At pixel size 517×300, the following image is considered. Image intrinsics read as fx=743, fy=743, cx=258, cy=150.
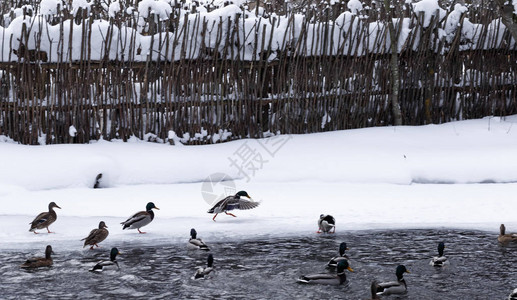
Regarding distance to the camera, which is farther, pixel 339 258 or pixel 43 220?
pixel 43 220

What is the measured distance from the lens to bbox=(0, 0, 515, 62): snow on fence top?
1339cm

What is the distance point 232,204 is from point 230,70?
3.81m

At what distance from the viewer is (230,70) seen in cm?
1414

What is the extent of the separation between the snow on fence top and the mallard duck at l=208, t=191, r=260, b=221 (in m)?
3.71

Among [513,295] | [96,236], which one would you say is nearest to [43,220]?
[96,236]

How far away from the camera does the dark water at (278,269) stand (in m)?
7.67

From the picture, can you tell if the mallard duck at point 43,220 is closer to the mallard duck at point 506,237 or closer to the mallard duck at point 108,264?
the mallard duck at point 108,264

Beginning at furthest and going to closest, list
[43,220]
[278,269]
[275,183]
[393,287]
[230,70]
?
[230,70]
[275,183]
[43,220]
[278,269]
[393,287]

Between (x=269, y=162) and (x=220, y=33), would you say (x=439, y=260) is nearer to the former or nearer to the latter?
(x=269, y=162)

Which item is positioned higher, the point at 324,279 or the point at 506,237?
the point at 506,237

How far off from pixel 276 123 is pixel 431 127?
129 inches

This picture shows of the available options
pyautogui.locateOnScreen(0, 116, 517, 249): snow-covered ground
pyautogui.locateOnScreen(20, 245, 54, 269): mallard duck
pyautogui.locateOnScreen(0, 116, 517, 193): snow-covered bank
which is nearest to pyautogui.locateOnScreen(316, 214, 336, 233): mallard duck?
pyautogui.locateOnScreen(0, 116, 517, 249): snow-covered ground

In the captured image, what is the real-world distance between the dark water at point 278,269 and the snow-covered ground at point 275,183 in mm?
581

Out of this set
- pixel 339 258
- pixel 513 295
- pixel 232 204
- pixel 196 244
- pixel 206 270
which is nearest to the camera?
pixel 513 295
